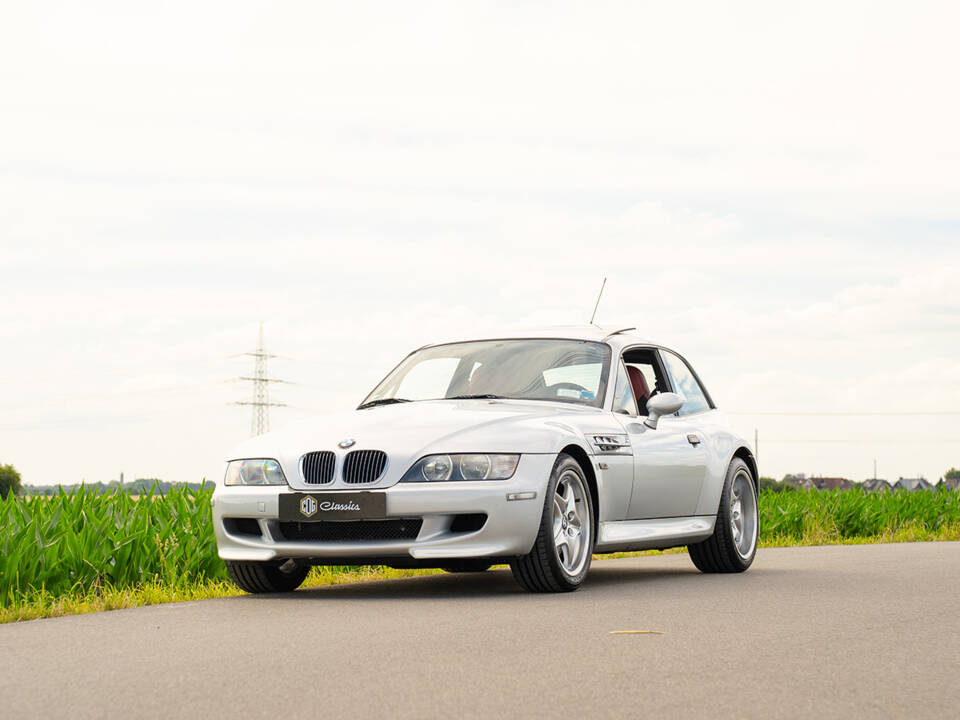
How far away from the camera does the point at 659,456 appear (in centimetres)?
1004

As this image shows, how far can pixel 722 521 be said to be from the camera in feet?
35.8

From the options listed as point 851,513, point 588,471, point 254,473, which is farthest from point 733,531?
point 851,513

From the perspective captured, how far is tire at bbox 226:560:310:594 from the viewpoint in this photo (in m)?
8.90

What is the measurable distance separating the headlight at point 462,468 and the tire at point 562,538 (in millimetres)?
302

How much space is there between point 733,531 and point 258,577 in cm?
389

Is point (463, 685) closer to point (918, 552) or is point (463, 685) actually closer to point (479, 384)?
point (479, 384)

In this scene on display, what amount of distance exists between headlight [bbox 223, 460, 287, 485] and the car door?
95.7 inches

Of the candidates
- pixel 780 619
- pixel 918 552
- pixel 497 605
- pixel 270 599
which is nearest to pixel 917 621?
pixel 780 619

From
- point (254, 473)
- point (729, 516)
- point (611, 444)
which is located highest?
point (611, 444)

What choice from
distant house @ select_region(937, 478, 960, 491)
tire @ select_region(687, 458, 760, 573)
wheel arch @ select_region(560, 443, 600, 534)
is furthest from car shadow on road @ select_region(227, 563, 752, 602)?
distant house @ select_region(937, 478, 960, 491)

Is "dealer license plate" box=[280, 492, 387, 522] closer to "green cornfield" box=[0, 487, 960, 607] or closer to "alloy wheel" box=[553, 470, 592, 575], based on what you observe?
"alloy wheel" box=[553, 470, 592, 575]

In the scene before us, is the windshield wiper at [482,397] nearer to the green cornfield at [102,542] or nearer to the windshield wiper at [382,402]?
the windshield wiper at [382,402]

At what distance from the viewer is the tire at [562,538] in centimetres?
836

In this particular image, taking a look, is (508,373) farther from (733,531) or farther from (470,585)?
(733,531)
